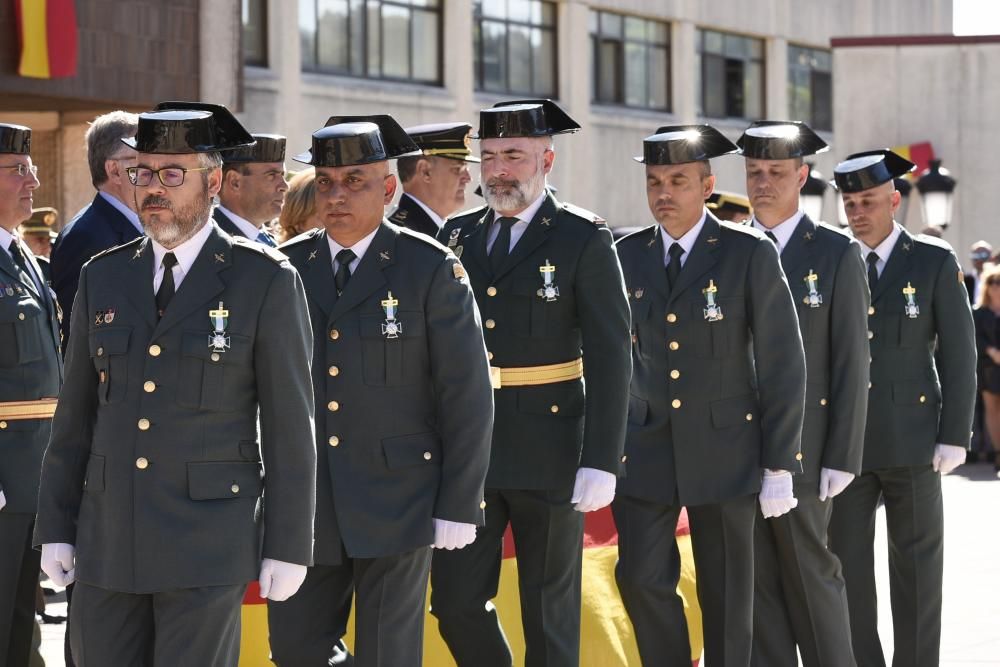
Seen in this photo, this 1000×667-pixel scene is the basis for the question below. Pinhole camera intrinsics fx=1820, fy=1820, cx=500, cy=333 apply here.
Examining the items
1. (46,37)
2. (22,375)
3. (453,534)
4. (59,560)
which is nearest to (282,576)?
(59,560)

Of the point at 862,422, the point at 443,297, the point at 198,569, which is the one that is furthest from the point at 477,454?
the point at 862,422

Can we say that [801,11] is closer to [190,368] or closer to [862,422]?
[862,422]

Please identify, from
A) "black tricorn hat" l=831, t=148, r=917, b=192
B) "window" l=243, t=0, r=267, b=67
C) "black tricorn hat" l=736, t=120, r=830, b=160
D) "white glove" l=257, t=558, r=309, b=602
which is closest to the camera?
"white glove" l=257, t=558, r=309, b=602

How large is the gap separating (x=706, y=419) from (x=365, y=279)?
62.8 inches

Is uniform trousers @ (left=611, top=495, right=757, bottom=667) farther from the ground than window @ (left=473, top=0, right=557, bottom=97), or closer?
closer

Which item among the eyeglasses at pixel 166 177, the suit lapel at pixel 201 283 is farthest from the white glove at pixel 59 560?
the eyeglasses at pixel 166 177

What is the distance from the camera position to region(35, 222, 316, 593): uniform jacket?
15.3ft

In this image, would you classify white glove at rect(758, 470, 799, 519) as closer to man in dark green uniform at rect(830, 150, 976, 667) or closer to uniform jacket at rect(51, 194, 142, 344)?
man in dark green uniform at rect(830, 150, 976, 667)

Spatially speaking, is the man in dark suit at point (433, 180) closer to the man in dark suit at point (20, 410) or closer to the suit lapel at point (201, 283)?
the man in dark suit at point (20, 410)

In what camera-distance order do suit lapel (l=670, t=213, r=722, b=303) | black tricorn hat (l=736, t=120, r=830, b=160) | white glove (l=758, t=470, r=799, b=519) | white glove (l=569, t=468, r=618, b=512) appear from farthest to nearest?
black tricorn hat (l=736, t=120, r=830, b=160)
suit lapel (l=670, t=213, r=722, b=303)
white glove (l=758, t=470, r=799, b=519)
white glove (l=569, t=468, r=618, b=512)

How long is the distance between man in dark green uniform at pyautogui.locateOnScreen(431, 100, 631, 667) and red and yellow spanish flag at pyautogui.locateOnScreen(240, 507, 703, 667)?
28.8 inches

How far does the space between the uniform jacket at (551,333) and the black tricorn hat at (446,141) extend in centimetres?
115

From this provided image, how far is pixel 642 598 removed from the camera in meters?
6.47

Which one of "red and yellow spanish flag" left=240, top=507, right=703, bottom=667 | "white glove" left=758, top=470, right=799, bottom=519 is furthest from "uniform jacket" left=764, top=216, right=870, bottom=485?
"red and yellow spanish flag" left=240, top=507, right=703, bottom=667
